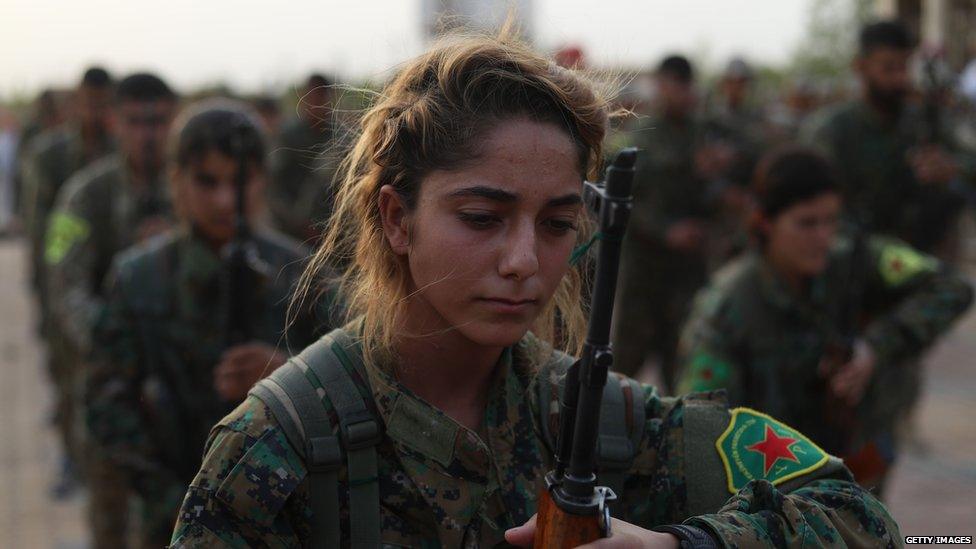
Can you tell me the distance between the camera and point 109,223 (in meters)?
5.75

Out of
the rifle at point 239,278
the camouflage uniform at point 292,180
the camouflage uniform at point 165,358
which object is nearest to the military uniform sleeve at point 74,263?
the camouflage uniform at point 165,358

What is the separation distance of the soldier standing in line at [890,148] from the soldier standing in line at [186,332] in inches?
142

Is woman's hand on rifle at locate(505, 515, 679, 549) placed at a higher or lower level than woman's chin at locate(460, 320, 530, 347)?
lower

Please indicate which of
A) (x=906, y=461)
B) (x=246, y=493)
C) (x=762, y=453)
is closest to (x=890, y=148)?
(x=906, y=461)

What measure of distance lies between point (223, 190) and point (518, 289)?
2.35 m

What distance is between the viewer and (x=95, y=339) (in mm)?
3906

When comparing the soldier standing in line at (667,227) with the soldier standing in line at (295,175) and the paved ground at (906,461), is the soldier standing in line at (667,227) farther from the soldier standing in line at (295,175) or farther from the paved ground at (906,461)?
the soldier standing in line at (295,175)

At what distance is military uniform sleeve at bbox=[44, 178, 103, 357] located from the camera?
16.2 ft

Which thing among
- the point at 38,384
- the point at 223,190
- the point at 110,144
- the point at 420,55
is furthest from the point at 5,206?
the point at 420,55

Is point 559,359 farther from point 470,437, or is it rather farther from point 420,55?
point 420,55

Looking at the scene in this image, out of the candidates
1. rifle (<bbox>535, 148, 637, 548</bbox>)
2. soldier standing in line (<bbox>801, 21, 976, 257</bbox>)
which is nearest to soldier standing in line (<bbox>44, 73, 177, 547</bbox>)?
rifle (<bbox>535, 148, 637, 548</bbox>)

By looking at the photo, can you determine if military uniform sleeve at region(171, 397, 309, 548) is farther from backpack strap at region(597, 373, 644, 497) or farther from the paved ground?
the paved ground

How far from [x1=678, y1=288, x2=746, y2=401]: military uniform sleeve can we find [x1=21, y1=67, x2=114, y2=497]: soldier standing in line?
4.05m

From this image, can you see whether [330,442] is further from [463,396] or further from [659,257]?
[659,257]
